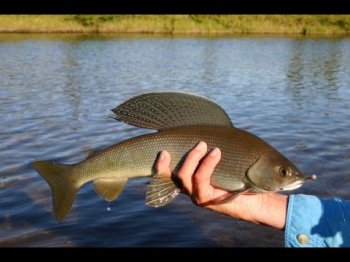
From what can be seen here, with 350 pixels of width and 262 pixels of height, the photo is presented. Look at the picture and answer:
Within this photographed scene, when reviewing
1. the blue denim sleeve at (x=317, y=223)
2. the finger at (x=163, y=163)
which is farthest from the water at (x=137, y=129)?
the blue denim sleeve at (x=317, y=223)

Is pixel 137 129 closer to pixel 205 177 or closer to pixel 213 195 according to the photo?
pixel 213 195

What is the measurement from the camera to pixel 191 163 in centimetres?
268

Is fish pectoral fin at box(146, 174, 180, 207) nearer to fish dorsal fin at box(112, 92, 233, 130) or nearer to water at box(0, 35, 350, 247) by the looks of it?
fish dorsal fin at box(112, 92, 233, 130)

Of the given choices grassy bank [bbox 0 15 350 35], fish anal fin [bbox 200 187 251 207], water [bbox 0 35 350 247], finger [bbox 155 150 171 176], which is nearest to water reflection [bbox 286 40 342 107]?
water [bbox 0 35 350 247]

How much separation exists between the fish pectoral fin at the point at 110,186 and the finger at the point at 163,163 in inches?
9.2

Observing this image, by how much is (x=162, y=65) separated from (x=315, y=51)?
13634mm

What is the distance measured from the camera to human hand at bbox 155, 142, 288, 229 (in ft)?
8.79

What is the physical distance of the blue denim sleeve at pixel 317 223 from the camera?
2.78 metres

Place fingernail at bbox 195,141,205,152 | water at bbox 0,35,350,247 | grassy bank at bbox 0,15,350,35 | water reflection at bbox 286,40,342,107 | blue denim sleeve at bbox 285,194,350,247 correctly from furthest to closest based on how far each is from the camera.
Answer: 1. grassy bank at bbox 0,15,350,35
2. water reflection at bbox 286,40,342,107
3. water at bbox 0,35,350,247
4. blue denim sleeve at bbox 285,194,350,247
5. fingernail at bbox 195,141,205,152

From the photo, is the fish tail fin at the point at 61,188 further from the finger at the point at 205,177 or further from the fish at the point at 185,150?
the finger at the point at 205,177

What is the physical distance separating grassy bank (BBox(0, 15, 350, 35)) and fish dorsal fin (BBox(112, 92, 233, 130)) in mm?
46783

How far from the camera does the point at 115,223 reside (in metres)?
6.09

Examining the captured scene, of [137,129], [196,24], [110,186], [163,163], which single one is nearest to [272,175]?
[163,163]
